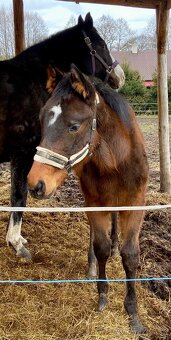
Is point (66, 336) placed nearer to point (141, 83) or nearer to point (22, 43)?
point (22, 43)

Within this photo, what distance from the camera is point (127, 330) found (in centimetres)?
283

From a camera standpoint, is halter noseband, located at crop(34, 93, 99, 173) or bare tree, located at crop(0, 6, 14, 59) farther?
bare tree, located at crop(0, 6, 14, 59)

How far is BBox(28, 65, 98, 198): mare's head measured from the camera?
2146 millimetres

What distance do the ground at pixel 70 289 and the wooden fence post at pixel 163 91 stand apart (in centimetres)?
110

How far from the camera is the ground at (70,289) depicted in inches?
112

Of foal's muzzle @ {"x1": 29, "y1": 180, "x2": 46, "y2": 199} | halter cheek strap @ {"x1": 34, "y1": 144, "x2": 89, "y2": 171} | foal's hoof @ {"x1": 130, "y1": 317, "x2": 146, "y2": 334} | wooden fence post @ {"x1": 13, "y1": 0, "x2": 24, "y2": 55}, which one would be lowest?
foal's hoof @ {"x1": 130, "y1": 317, "x2": 146, "y2": 334}

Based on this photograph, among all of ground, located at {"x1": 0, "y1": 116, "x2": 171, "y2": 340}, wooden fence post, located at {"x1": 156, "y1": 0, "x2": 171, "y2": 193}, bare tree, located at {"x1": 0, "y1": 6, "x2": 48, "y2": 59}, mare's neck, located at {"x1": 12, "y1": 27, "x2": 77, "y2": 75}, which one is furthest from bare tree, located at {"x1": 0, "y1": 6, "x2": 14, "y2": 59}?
ground, located at {"x1": 0, "y1": 116, "x2": 171, "y2": 340}

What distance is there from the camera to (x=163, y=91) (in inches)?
229

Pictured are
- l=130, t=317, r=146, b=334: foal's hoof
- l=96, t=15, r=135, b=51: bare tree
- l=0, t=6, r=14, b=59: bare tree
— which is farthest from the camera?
l=96, t=15, r=135, b=51: bare tree

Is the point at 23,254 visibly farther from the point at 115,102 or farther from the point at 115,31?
the point at 115,31

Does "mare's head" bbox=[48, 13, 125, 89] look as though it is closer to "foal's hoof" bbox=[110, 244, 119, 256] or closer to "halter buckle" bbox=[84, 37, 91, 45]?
"halter buckle" bbox=[84, 37, 91, 45]

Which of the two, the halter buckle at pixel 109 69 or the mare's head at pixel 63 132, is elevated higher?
the halter buckle at pixel 109 69

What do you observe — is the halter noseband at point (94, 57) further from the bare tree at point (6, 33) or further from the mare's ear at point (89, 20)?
the bare tree at point (6, 33)

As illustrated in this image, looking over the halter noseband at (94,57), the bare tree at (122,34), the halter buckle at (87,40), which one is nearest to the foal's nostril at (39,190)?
the halter noseband at (94,57)
